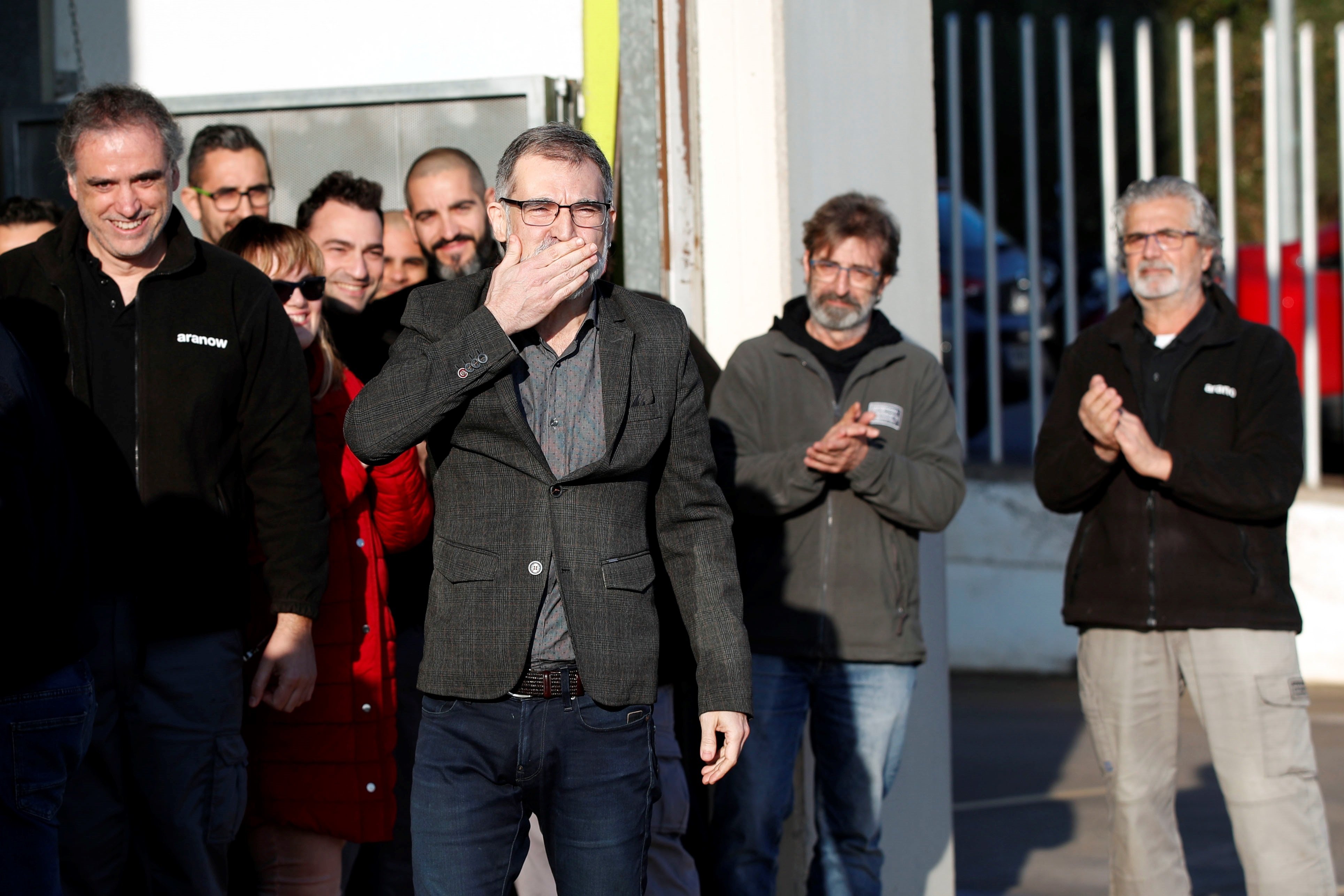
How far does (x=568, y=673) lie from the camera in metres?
2.68

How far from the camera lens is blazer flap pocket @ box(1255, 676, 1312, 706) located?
4.03 metres

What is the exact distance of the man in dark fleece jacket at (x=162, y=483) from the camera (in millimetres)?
3158

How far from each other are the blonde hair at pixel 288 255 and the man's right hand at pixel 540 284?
4.10 feet

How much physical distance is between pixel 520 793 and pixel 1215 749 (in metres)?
2.26

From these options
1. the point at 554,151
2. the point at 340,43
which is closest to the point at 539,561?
the point at 554,151

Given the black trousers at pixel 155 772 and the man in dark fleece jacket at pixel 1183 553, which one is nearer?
the black trousers at pixel 155 772

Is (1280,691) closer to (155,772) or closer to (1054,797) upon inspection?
(1054,797)

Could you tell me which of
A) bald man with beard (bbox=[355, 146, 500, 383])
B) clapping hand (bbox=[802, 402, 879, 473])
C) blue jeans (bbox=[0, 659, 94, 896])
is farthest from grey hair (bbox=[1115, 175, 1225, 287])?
blue jeans (bbox=[0, 659, 94, 896])

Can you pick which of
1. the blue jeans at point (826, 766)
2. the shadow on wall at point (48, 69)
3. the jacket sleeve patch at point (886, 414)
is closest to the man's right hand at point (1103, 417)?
the jacket sleeve patch at point (886, 414)

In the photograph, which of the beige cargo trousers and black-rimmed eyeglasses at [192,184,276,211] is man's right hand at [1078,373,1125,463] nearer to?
the beige cargo trousers

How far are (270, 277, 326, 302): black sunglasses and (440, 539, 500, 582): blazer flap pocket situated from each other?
Answer: 48.8 inches

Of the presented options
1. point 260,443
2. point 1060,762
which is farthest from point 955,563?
point 260,443

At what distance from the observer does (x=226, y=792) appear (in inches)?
128

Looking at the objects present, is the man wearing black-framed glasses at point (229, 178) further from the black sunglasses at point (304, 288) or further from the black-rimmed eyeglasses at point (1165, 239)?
the black-rimmed eyeglasses at point (1165, 239)
